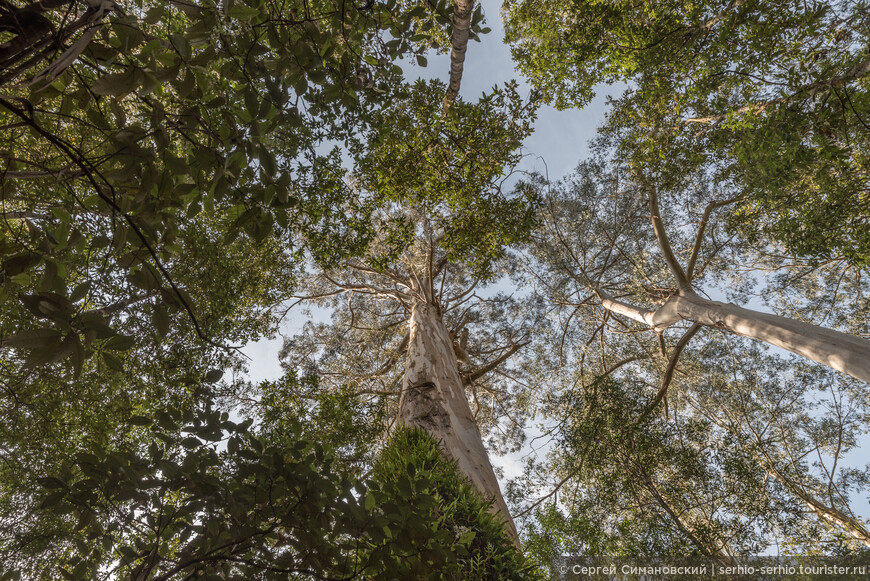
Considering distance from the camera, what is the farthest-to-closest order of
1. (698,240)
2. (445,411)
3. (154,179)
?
(698,240)
(445,411)
(154,179)

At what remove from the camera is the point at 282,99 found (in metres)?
1.38

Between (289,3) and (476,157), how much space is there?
2390mm

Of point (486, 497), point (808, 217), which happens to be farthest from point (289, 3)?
point (808, 217)

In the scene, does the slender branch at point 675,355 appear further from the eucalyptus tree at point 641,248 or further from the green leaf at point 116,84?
the green leaf at point 116,84

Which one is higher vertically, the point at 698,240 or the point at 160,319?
the point at 698,240

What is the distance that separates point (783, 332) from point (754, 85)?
2.84 m

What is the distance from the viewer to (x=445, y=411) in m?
4.88

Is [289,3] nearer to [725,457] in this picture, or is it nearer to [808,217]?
[808,217]

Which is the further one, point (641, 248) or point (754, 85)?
point (641, 248)

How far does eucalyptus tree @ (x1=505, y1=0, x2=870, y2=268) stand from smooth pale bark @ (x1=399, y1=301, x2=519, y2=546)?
424cm

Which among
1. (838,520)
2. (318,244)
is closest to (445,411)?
(318,244)

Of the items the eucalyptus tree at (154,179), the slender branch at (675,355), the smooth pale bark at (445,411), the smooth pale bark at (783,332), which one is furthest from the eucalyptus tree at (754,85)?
the smooth pale bark at (445,411)

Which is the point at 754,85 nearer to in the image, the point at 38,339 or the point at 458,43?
the point at 458,43

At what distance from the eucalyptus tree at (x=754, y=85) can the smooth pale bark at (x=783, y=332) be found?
84 cm
